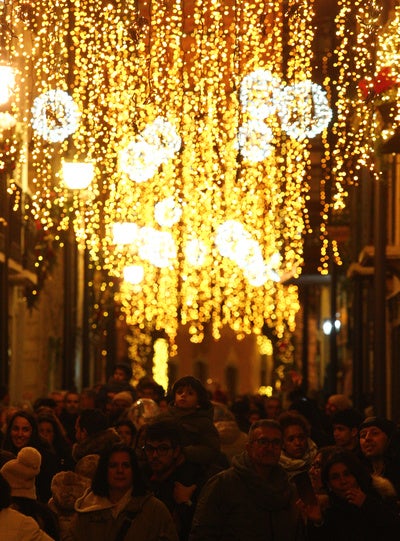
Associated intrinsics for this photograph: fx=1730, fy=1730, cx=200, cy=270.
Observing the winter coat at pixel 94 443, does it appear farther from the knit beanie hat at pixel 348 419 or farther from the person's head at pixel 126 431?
the knit beanie hat at pixel 348 419

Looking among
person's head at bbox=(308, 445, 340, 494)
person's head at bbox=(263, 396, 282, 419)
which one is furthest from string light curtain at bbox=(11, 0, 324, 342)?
person's head at bbox=(308, 445, 340, 494)

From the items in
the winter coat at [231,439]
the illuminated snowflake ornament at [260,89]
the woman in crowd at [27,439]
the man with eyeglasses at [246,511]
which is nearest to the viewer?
the man with eyeglasses at [246,511]

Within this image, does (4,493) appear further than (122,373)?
No

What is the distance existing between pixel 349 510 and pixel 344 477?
22 centimetres

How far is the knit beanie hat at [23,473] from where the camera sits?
10.2 meters

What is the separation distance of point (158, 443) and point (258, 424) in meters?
1.08

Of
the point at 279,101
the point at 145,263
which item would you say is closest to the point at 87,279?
the point at 145,263

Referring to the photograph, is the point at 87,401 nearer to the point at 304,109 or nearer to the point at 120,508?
the point at 304,109

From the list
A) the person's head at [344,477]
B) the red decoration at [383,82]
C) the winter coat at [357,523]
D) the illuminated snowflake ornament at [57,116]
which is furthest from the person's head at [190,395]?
the illuminated snowflake ornament at [57,116]

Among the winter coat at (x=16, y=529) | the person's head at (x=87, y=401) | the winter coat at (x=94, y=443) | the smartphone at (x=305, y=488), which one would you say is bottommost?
the winter coat at (x=16, y=529)

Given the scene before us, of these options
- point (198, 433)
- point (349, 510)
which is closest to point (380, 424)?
point (198, 433)

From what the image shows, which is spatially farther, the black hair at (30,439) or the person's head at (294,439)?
the black hair at (30,439)

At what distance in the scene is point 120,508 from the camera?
9.63 m

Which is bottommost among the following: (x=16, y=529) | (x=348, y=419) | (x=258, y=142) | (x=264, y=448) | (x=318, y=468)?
(x=16, y=529)
